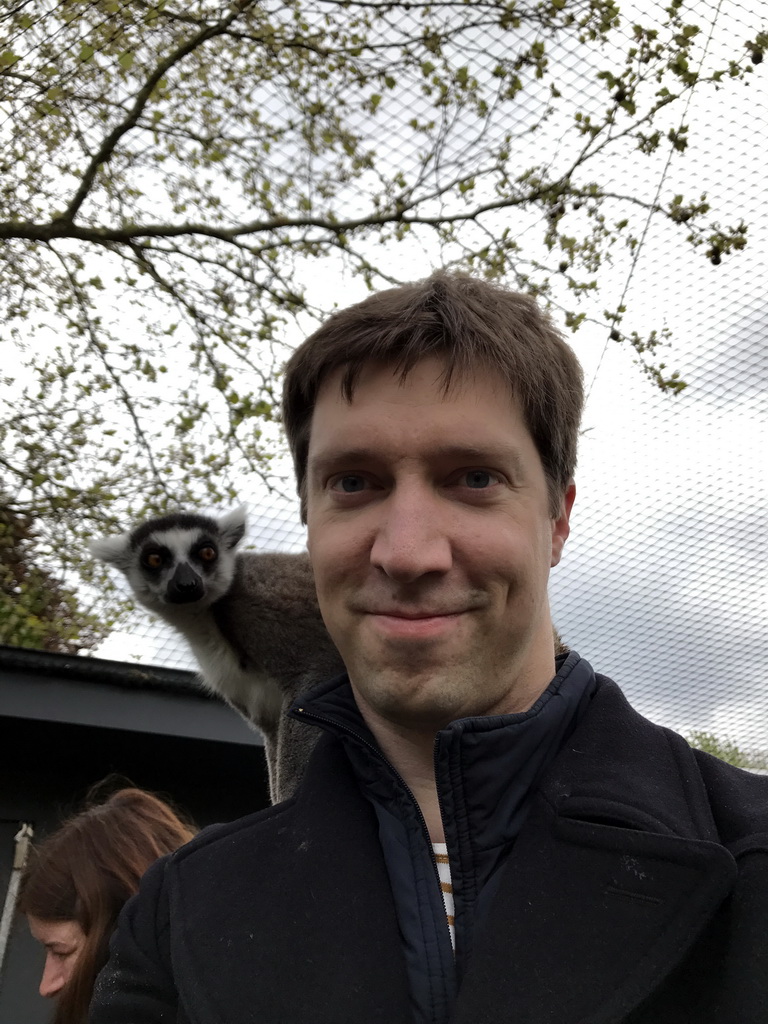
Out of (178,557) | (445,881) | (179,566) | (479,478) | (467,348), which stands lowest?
(445,881)

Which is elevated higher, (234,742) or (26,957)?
(234,742)

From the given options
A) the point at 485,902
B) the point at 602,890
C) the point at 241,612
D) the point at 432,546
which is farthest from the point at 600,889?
the point at 241,612

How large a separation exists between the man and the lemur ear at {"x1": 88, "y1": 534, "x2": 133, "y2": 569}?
329 centimetres

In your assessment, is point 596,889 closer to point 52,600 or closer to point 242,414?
point 242,414

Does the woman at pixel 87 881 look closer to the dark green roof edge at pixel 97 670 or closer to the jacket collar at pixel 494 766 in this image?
the dark green roof edge at pixel 97 670

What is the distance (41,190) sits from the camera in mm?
5070

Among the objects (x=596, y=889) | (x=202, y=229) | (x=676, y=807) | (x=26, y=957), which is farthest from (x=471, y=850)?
(x=202, y=229)

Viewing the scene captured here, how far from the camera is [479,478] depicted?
1363 mm

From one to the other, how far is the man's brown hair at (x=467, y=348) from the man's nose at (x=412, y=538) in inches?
7.4

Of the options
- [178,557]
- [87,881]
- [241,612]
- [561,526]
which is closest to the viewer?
[561,526]

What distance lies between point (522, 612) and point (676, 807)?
332 millimetres

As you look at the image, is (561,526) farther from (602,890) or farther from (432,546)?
(602,890)

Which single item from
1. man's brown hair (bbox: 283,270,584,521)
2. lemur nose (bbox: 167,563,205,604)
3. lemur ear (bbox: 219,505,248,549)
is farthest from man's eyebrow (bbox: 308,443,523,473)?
lemur ear (bbox: 219,505,248,549)

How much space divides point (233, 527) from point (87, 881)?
87.1 inches
